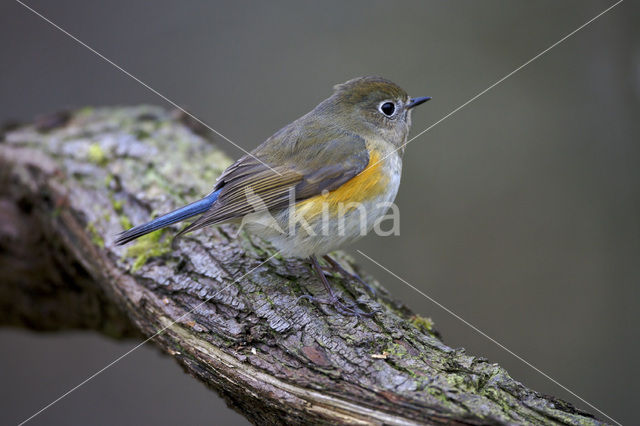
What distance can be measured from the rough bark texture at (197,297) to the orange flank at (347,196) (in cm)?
43

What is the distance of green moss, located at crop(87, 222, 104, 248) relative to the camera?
12.0ft

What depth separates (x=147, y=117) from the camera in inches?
201

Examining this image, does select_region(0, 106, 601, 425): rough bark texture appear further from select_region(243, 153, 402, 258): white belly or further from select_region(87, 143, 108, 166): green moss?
select_region(243, 153, 402, 258): white belly

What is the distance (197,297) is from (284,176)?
2.85ft

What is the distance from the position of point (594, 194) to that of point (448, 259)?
1.76 metres

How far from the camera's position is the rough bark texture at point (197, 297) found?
2.34 meters

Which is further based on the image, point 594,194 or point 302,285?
point 594,194

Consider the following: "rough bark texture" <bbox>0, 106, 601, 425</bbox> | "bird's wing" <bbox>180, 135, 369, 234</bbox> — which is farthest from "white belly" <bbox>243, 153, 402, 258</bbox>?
"rough bark texture" <bbox>0, 106, 601, 425</bbox>

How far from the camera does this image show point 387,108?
3785mm

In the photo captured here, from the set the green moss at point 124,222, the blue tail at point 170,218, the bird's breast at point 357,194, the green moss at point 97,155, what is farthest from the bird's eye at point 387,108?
the green moss at point 97,155

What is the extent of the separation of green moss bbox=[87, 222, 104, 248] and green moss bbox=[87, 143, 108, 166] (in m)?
0.75

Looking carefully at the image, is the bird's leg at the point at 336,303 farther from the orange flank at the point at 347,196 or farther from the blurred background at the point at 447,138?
the blurred background at the point at 447,138

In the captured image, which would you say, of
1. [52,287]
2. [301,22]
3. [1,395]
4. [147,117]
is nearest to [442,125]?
[301,22]

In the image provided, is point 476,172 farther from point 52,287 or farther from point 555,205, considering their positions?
point 52,287
